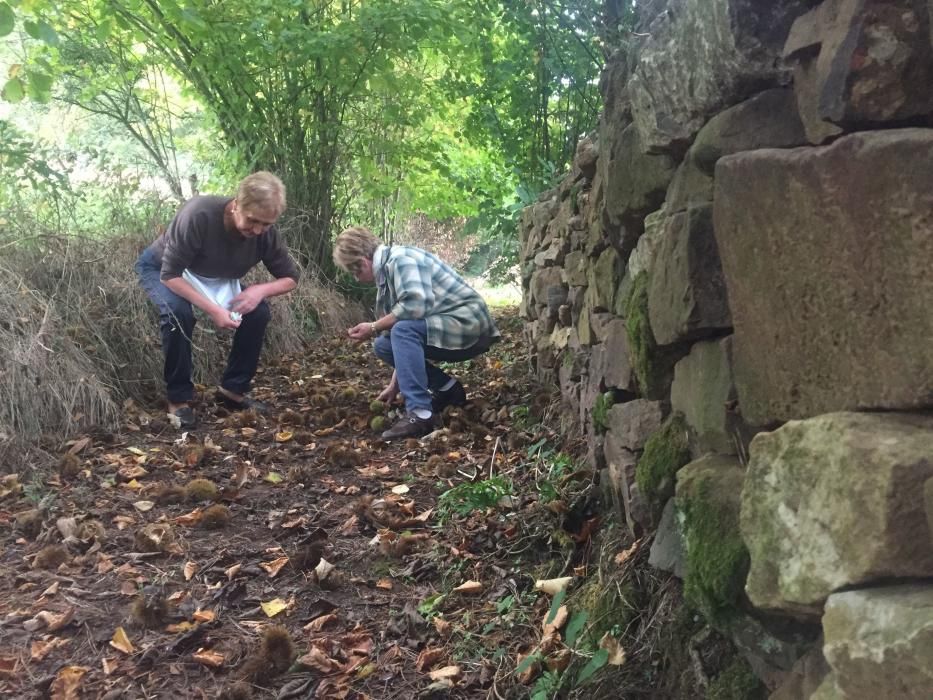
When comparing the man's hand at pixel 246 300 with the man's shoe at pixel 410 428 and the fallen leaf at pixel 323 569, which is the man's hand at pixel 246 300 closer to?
the man's shoe at pixel 410 428

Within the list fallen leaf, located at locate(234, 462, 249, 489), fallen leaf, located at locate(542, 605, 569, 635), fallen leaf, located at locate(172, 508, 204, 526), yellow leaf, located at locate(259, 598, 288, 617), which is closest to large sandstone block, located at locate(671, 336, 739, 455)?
fallen leaf, located at locate(542, 605, 569, 635)

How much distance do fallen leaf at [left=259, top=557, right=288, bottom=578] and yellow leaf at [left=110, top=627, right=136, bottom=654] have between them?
21.4 inches

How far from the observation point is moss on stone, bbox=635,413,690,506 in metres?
2.01

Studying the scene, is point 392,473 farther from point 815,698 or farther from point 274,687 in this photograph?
point 815,698

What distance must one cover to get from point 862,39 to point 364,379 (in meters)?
4.87

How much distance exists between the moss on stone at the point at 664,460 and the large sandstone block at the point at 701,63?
71cm

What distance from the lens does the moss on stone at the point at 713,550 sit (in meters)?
1.50

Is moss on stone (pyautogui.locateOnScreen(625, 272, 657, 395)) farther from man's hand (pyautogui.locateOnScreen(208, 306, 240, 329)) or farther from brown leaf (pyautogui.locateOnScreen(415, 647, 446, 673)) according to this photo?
man's hand (pyautogui.locateOnScreen(208, 306, 240, 329))

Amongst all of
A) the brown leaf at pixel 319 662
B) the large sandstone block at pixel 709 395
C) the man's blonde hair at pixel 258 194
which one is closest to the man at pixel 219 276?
the man's blonde hair at pixel 258 194

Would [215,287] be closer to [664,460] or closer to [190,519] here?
[190,519]

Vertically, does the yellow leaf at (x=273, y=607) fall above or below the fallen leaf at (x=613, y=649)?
below

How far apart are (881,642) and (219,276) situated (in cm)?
439

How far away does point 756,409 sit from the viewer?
1.51m

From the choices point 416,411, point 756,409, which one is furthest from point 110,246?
point 756,409
